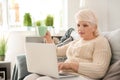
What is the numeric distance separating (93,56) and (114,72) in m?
0.23

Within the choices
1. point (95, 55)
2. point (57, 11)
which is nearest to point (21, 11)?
point (57, 11)

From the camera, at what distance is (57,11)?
148 inches

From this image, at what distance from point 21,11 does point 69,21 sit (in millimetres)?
792

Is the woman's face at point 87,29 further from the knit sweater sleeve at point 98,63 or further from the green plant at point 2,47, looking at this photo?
the green plant at point 2,47

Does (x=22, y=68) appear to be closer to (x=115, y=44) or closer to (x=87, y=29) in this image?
(x=87, y=29)

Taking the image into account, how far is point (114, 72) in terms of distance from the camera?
1657mm

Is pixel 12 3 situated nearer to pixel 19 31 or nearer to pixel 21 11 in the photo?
pixel 21 11

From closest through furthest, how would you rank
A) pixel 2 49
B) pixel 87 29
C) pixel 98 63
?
pixel 98 63, pixel 87 29, pixel 2 49

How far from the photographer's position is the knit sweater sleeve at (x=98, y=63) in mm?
1743

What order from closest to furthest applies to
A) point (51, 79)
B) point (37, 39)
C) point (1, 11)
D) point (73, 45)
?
point (51, 79) < point (73, 45) < point (37, 39) < point (1, 11)

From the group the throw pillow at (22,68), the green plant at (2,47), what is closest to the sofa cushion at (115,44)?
the throw pillow at (22,68)

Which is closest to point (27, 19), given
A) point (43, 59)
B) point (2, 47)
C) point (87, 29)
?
point (2, 47)

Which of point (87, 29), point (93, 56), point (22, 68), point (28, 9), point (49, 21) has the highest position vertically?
point (28, 9)

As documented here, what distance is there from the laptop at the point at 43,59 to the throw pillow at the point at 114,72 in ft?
0.83
